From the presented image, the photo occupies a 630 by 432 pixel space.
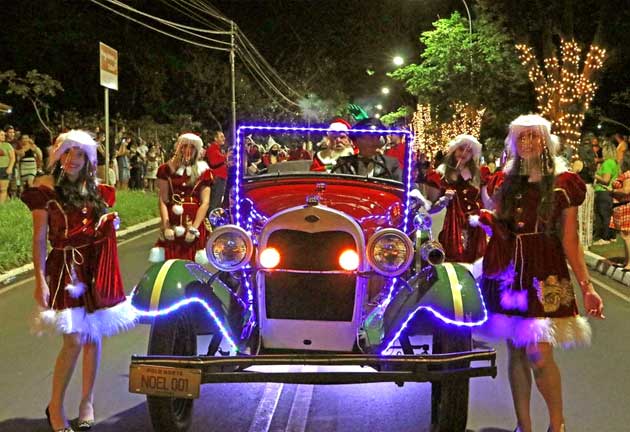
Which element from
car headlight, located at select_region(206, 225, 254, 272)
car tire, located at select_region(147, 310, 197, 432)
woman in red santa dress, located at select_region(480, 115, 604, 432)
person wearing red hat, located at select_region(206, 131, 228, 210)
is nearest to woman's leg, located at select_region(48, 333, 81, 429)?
car tire, located at select_region(147, 310, 197, 432)

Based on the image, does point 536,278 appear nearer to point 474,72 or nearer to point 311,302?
point 311,302

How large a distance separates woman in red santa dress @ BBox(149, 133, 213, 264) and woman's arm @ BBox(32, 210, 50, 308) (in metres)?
2.53

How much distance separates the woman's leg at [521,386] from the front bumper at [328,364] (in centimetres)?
48

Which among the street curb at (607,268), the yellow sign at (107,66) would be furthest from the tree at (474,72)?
the street curb at (607,268)

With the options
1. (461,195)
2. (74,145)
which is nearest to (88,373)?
(74,145)

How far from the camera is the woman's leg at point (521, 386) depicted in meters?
4.72

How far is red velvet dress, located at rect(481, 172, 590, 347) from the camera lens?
4.52 m

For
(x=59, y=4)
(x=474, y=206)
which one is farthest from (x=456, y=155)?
(x=59, y=4)

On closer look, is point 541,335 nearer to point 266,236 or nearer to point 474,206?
point 266,236

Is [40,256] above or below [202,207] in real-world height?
below

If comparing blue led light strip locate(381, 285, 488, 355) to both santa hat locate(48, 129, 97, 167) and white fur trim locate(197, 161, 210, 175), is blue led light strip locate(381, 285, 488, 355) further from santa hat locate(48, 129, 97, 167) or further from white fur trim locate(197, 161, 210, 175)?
white fur trim locate(197, 161, 210, 175)

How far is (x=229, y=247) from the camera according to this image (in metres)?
4.94

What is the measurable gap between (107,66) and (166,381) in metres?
12.4

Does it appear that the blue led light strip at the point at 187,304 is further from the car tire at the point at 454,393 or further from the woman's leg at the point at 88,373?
the car tire at the point at 454,393
